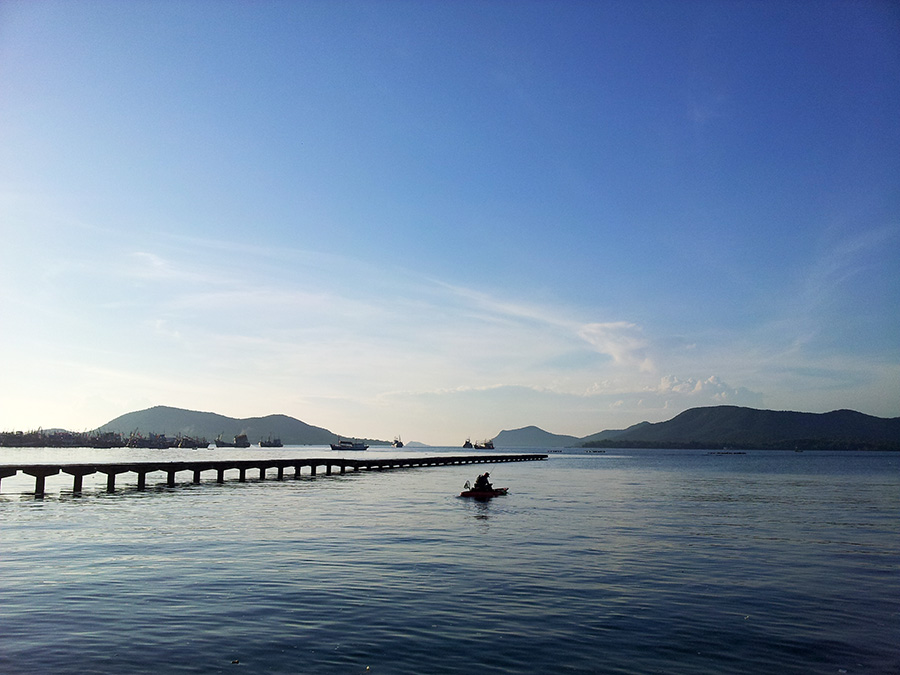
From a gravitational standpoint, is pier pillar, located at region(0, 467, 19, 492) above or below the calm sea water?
above

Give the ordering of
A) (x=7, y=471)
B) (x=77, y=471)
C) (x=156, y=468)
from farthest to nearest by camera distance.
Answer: (x=156, y=468) → (x=77, y=471) → (x=7, y=471)

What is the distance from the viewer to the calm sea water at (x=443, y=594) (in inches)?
531

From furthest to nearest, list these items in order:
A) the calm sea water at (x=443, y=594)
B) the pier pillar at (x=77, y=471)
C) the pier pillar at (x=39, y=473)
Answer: the pier pillar at (x=77, y=471) → the pier pillar at (x=39, y=473) → the calm sea water at (x=443, y=594)

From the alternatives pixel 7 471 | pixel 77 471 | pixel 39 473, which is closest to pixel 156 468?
pixel 77 471

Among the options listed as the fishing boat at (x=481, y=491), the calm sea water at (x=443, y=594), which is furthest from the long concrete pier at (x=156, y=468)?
the fishing boat at (x=481, y=491)

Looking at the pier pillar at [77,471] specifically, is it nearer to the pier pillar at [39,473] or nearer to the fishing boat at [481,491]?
the pier pillar at [39,473]

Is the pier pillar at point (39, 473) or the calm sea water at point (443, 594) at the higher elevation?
the pier pillar at point (39, 473)

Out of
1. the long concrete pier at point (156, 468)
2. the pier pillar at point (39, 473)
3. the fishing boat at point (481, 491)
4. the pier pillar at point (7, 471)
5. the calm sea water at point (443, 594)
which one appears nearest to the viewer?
the calm sea water at point (443, 594)

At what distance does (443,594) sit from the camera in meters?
19.0

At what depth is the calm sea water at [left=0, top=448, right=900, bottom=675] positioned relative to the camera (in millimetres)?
13477

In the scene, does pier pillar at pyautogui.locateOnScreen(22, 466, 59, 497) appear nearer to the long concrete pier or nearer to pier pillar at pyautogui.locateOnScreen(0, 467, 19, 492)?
the long concrete pier

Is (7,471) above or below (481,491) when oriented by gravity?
above

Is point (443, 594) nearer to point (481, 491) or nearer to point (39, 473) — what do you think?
point (481, 491)

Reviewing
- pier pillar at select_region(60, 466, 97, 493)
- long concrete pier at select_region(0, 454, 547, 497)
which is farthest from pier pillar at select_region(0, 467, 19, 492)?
pier pillar at select_region(60, 466, 97, 493)
